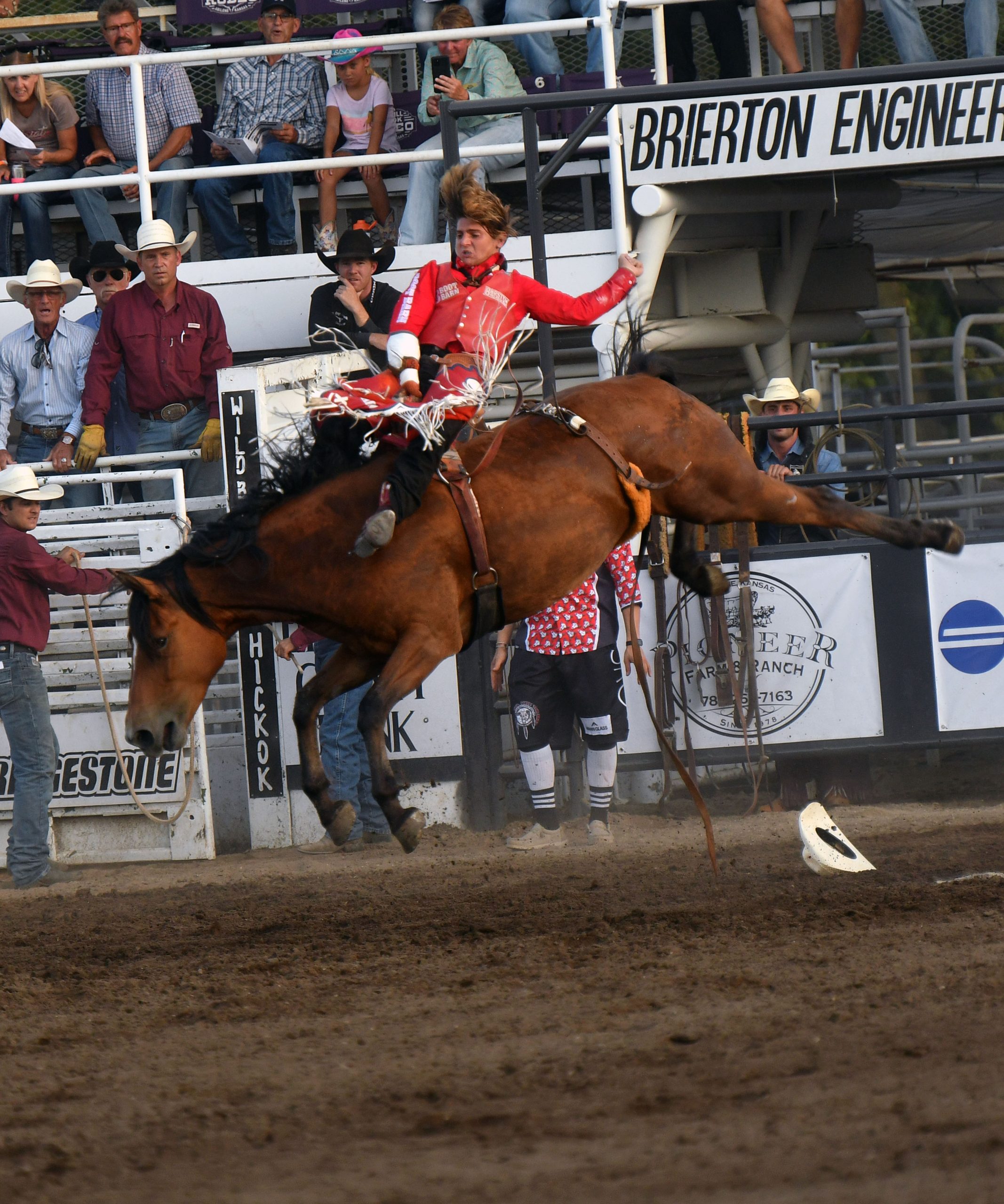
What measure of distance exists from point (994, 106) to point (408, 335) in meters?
5.18

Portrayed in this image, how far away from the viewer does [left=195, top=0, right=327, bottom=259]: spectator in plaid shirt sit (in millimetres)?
10266

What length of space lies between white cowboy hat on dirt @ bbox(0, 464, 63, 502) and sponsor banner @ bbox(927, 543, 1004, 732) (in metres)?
4.93

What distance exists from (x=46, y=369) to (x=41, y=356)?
0.28 feet

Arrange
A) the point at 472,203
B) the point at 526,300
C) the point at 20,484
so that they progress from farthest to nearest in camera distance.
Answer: the point at 20,484, the point at 526,300, the point at 472,203

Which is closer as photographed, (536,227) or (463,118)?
(536,227)

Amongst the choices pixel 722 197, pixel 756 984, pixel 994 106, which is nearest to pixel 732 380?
pixel 722 197

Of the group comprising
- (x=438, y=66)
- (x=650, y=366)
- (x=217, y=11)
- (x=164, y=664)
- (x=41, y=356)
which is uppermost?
(x=217, y=11)

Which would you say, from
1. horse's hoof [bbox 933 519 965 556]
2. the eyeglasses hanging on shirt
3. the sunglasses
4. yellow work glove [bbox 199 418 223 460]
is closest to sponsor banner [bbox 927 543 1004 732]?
horse's hoof [bbox 933 519 965 556]

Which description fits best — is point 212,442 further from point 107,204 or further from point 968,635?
point 968,635

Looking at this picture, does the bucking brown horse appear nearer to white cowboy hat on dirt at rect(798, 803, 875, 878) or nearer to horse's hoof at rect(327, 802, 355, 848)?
horse's hoof at rect(327, 802, 355, 848)

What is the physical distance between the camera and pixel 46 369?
9117 mm

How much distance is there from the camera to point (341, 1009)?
14.0ft

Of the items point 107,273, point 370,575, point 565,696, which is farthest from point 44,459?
point 370,575

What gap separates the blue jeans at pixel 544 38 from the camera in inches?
398
